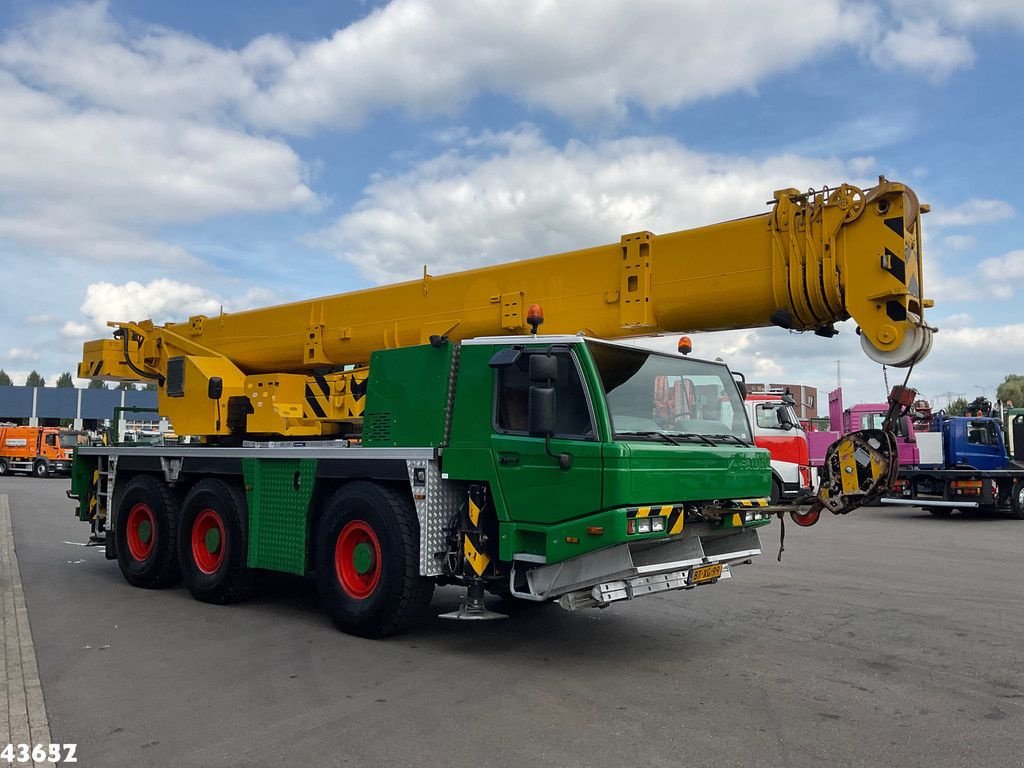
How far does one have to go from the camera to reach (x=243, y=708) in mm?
5328

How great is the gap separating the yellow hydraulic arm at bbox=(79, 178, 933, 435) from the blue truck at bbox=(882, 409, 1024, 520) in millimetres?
14833

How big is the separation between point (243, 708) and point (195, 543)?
4384mm

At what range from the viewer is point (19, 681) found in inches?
233

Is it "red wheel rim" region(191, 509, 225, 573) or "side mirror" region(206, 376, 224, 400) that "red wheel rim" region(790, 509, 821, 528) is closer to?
"red wheel rim" region(191, 509, 225, 573)

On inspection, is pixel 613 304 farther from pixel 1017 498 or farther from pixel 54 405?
pixel 54 405

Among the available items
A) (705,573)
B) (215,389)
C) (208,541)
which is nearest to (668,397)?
(705,573)

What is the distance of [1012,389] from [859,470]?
88.8m

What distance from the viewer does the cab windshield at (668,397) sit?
6.35 meters

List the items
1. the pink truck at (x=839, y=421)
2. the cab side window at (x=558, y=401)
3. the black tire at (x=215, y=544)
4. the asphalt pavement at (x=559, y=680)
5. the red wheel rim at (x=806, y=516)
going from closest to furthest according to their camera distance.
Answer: the asphalt pavement at (x=559, y=680)
the cab side window at (x=558, y=401)
the red wheel rim at (x=806, y=516)
the black tire at (x=215, y=544)
the pink truck at (x=839, y=421)

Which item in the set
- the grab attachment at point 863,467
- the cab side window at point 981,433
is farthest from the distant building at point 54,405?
the grab attachment at point 863,467

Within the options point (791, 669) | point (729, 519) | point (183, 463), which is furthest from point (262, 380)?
point (791, 669)

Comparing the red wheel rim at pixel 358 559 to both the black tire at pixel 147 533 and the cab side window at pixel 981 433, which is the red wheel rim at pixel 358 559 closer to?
the black tire at pixel 147 533

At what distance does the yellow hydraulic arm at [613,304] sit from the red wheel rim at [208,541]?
105cm

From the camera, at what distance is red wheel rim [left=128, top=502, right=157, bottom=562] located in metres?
10.1
